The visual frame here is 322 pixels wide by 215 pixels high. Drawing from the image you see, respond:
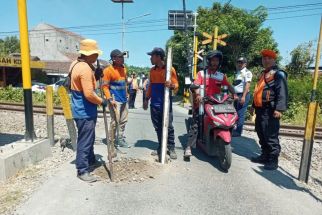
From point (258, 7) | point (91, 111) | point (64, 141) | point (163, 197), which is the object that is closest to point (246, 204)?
point (163, 197)

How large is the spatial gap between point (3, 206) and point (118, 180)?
1.54 metres

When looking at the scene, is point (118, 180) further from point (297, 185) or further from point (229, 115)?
point (297, 185)

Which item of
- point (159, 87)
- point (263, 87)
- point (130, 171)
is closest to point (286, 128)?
point (263, 87)

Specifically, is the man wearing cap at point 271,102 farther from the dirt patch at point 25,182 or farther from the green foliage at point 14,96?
the green foliage at point 14,96

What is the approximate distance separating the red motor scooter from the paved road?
30 centimetres

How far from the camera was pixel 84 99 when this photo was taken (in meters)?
4.48

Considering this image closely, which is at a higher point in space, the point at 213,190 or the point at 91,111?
the point at 91,111

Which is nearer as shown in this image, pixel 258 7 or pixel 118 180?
pixel 118 180

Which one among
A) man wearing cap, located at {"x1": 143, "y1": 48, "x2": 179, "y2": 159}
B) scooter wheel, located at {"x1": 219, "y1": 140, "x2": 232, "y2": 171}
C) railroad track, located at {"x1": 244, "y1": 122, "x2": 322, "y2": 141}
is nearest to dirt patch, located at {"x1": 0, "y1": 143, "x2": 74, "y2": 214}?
man wearing cap, located at {"x1": 143, "y1": 48, "x2": 179, "y2": 159}

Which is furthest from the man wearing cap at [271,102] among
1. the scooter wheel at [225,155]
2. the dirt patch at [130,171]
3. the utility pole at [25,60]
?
the utility pole at [25,60]

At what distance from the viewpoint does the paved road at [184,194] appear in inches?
149

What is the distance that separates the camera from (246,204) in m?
4.02

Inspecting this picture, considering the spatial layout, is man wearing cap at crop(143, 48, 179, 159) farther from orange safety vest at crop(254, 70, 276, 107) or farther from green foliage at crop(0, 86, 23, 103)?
green foliage at crop(0, 86, 23, 103)

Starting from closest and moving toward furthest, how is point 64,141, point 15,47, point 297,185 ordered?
point 297,185 < point 64,141 < point 15,47
